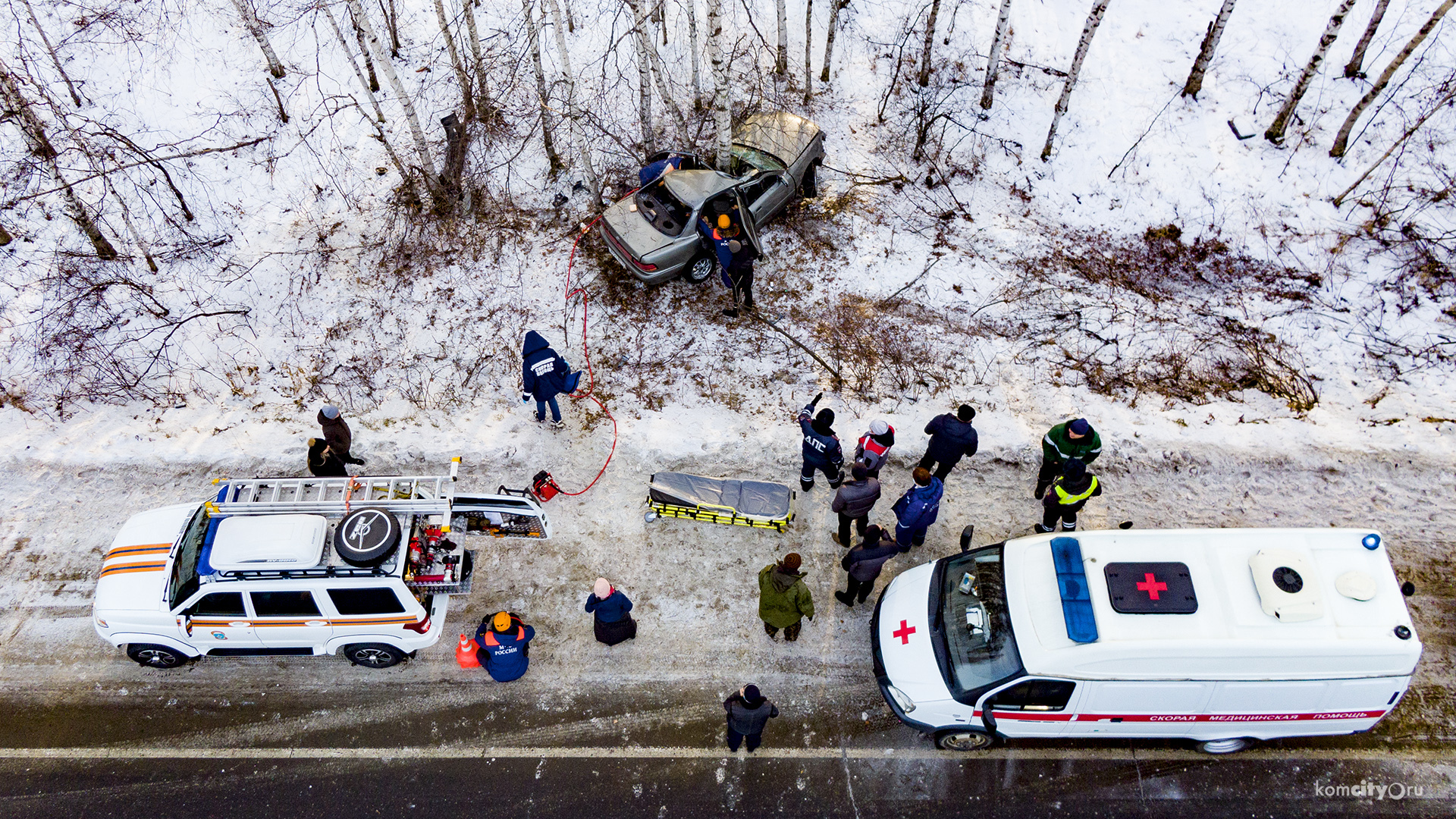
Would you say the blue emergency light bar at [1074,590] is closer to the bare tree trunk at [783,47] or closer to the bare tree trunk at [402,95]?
the bare tree trunk at [402,95]

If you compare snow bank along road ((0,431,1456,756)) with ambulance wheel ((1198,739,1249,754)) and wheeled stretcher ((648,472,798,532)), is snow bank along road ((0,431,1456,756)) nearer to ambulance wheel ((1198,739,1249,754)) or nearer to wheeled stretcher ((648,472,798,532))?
wheeled stretcher ((648,472,798,532))

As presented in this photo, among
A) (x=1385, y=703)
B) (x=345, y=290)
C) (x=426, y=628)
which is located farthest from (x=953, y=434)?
(x=345, y=290)

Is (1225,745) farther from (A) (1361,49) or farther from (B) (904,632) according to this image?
(A) (1361,49)

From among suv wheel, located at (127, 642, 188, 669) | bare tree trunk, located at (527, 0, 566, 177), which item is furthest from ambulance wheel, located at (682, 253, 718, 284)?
suv wheel, located at (127, 642, 188, 669)

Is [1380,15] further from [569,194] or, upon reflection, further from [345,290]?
[345,290]

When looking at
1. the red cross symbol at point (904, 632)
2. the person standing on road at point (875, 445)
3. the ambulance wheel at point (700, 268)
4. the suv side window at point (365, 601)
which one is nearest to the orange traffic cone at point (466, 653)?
the suv side window at point (365, 601)

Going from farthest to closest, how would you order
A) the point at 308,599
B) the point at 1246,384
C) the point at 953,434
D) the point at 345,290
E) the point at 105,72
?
the point at 105,72 < the point at 345,290 < the point at 1246,384 < the point at 953,434 < the point at 308,599
